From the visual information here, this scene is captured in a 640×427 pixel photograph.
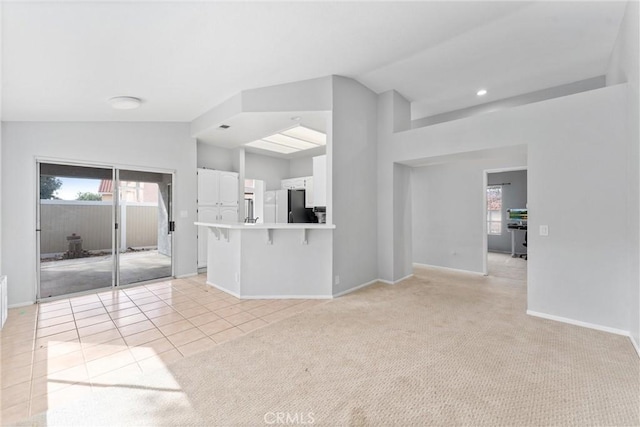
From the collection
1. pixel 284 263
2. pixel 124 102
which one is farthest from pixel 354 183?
pixel 124 102

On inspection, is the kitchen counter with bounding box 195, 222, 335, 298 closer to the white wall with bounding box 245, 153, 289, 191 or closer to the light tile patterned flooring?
the light tile patterned flooring

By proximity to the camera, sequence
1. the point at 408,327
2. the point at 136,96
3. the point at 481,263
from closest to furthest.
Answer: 1. the point at 408,327
2. the point at 136,96
3. the point at 481,263

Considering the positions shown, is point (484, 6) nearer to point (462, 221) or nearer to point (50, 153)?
point (462, 221)

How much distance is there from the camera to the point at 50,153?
3875 mm

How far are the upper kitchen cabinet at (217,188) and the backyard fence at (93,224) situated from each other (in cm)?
95

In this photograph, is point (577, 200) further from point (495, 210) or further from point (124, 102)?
point (495, 210)

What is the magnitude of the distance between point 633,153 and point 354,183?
2.94m

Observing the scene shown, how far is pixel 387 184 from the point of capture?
469 centimetres

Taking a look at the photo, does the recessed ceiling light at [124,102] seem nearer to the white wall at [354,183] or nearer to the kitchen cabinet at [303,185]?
the white wall at [354,183]

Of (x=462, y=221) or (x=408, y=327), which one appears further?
(x=462, y=221)

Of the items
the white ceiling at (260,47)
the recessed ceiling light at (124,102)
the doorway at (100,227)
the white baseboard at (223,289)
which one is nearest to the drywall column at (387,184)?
the white ceiling at (260,47)

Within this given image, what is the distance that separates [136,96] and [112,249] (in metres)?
2.48

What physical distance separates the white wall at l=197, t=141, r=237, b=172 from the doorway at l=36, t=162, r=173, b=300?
94 cm

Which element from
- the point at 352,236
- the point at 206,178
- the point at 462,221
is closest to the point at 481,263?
the point at 462,221
